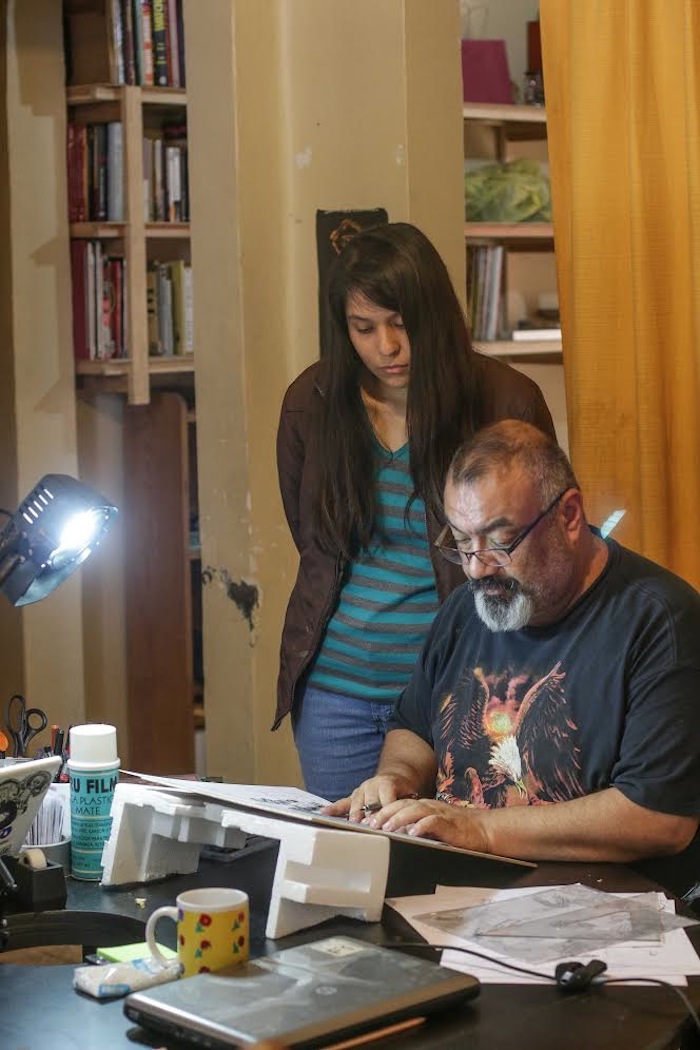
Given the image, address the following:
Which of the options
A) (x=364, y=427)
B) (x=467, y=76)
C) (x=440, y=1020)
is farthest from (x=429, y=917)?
(x=467, y=76)

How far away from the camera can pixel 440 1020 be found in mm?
1381

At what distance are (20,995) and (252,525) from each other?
5.32ft

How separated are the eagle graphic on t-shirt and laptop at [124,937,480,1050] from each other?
0.53m

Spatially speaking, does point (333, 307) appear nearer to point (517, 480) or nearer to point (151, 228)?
point (517, 480)

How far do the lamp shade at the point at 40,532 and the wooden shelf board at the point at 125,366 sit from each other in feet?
7.74

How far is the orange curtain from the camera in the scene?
260cm

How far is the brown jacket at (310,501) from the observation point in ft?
7.89

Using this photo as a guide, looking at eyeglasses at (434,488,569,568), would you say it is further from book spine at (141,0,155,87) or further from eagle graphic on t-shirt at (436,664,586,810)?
book spine at (141,0,155,87)

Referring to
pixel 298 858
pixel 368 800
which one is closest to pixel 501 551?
pixel 368 800

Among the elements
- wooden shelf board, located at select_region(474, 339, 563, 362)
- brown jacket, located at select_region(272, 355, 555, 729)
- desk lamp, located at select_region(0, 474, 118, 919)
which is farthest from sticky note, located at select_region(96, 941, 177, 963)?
wooden shelf board, located at select_region(474, 339, 563, 362)

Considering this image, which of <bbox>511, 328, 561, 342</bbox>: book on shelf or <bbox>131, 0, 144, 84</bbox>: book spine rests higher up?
<bbox>131, 0, 144, 84</bbox>: book spine

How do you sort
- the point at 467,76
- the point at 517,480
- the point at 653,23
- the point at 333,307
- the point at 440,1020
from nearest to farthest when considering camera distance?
the point at 440,1020, the point at 517,480, the point at 333,307, the point at 653,23, the point at 467,76

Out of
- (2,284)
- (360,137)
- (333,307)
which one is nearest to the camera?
(333,307)

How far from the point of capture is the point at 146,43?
14.1 feet
